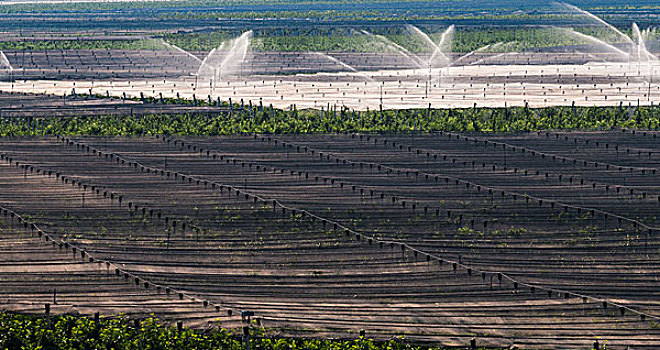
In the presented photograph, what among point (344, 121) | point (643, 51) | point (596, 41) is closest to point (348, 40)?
point (596, 41)

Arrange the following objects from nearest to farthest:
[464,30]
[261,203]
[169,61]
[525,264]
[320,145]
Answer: [525,264] < [261,203] < [320,145] < [169,61] < [464,30]

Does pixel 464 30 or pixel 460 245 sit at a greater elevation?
pixel 464 30

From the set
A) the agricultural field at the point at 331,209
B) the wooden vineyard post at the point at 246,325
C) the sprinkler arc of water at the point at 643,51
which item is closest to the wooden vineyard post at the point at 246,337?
the wooden vineyard post at the point at 246,325

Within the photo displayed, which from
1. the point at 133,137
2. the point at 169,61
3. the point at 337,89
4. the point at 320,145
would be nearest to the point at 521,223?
the point at 320,145

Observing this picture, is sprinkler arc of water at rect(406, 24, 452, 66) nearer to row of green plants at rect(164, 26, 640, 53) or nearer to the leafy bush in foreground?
row of green plants at rect(164, 26, 640, 53)

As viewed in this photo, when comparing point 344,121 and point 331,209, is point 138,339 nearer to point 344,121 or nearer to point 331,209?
point 331,209

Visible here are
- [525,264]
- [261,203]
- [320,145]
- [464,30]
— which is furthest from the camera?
[464,30]

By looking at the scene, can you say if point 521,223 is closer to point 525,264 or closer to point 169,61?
point 525,264
